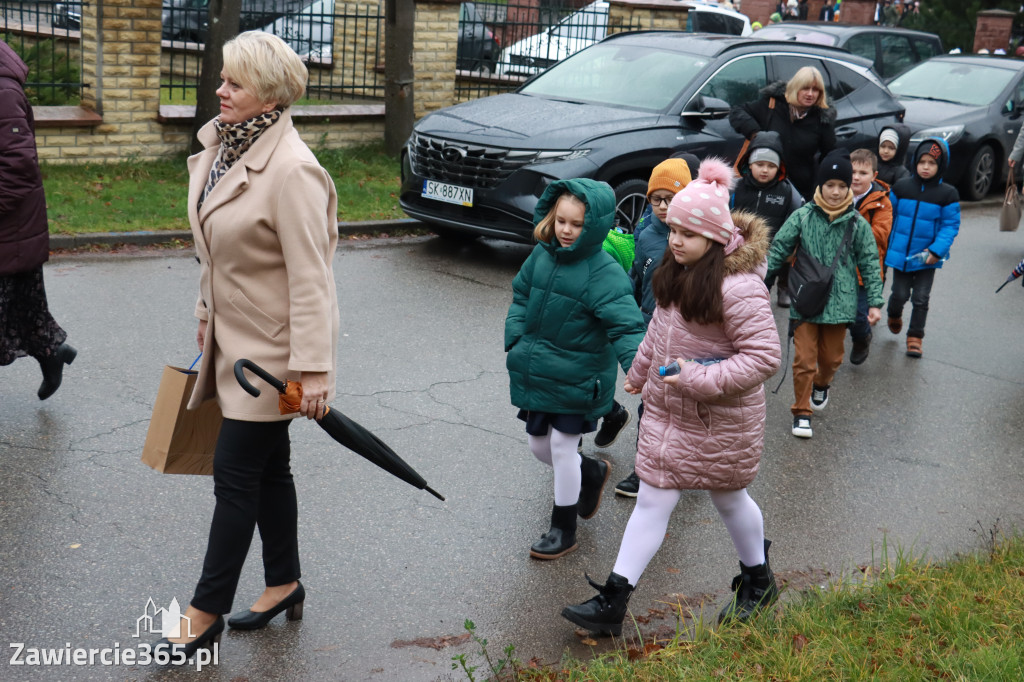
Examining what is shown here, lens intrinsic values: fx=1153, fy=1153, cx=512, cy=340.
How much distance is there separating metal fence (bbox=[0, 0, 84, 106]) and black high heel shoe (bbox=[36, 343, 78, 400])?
6528mm

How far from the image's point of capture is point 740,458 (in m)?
4.01

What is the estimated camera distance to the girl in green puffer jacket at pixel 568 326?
4.45m

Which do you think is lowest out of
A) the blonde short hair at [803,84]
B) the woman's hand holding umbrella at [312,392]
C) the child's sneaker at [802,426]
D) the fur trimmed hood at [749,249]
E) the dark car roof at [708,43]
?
the child's sneaker at [802,426]

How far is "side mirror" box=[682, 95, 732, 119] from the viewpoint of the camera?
978cm

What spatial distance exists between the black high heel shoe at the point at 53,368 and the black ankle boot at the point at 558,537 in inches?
105

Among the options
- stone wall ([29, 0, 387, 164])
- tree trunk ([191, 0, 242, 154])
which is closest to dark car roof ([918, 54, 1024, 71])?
tree trunk ([191, 0, 242, 154])

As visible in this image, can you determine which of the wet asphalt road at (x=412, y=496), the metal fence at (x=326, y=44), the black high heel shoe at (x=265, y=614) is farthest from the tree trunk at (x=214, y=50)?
the black high heel shoe at (x=265, y=614)

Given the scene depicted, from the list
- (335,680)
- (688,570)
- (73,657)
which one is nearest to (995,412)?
(688,570)

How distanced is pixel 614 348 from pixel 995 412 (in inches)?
152

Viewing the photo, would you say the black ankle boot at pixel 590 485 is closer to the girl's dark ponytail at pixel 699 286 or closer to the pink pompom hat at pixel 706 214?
the girl's dark ponytail at pixel 699 286

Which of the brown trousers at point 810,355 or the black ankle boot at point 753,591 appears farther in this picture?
the brown trousers at point 810,355

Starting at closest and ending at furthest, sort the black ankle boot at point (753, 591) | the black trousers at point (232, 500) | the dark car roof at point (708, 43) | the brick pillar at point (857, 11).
Answer: 1. the black trousers at point (232, 500)
2. the black ankle boot at point (753, 591)
3. the dark car roof at point (708, 43)
4. the brick pillar at point (857, 11)

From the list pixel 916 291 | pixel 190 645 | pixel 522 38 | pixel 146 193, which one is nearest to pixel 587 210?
pixel 190 645

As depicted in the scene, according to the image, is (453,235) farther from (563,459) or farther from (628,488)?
(563,459)
